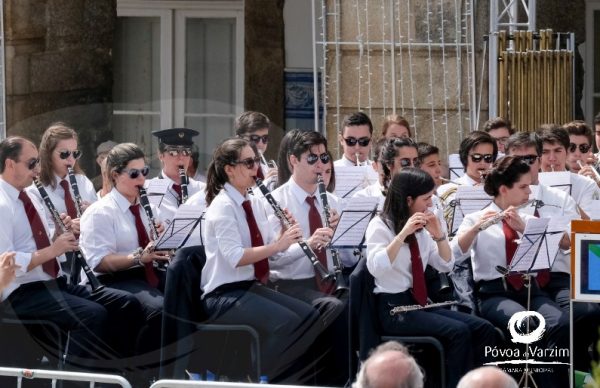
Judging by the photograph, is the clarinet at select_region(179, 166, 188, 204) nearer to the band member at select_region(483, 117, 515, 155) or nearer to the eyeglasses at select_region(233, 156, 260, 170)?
the eyeglasses at select_region(233, 156, 260, 170)

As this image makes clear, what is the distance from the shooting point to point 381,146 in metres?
9.18

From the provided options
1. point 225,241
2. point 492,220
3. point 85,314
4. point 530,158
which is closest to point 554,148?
point 530,158

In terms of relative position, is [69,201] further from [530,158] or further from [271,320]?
[530,158]

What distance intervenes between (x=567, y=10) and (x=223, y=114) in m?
3.43

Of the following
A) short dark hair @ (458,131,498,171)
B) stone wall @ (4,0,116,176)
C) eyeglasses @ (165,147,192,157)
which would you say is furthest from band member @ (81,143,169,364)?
stone wall @ (4,0,116,176)

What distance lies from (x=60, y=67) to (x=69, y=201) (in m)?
5.15

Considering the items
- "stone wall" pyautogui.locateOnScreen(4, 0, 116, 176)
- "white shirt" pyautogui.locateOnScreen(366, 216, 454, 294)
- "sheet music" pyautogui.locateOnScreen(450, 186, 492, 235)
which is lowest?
"white shirt" pyautogui.locateOnScreen(366, 216, 454, 294)

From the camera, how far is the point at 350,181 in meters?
9.38

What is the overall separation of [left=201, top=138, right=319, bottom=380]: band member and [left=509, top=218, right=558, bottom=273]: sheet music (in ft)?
3.60

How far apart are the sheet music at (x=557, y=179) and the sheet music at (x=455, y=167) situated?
3.47ft

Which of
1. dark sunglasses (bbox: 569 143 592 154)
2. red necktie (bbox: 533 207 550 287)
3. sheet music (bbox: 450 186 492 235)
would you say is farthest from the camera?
dark sunglasses (bbox: 569 143 592 154)

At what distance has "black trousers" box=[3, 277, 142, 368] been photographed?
328 inches

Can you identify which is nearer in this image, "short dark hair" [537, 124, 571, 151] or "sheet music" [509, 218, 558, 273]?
"sheet music" [509, 218, 558, 273]

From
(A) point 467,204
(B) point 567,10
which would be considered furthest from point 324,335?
(B) point 567,10
